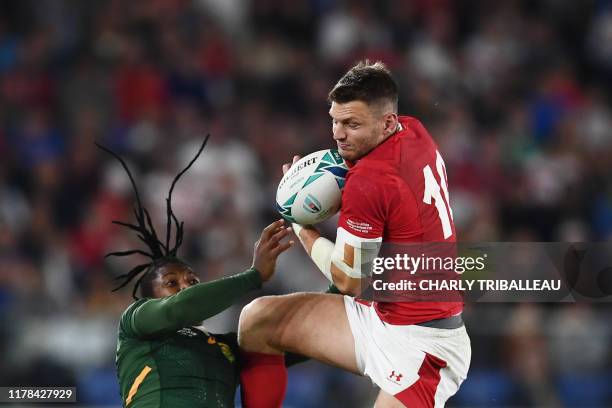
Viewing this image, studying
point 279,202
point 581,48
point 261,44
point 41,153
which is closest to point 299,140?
point 261,44

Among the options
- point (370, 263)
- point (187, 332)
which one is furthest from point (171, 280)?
point (370, 263)

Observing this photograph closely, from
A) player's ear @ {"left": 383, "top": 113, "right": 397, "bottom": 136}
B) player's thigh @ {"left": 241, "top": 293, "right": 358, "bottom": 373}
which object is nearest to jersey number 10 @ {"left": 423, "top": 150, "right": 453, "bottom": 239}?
player's ear @ {"left": 383, "top": 113, "right": 397, "bottom": 136}

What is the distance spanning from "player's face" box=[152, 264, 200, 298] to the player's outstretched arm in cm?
20

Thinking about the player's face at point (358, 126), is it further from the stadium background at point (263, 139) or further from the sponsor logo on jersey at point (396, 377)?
the stadium background at point (263, 139)

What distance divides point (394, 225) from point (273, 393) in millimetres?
974

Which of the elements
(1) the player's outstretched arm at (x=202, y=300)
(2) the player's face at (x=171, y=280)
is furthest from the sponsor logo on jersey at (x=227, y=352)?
(1) the player's outstretched arm at (x=202, y=300)

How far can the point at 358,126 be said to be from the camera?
420 centimetres

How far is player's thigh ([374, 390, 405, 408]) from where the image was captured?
13.6 ft

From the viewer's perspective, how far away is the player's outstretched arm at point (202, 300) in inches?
160

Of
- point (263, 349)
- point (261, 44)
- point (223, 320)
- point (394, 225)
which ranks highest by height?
point (261, 44)

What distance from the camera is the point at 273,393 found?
14.9 feet

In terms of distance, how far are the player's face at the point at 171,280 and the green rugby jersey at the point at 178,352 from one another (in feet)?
0.58

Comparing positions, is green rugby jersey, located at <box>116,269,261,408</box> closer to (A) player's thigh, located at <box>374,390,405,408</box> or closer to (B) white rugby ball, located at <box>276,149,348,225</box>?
(B) white rugby ball, located at <box>276,149,348,225</box>

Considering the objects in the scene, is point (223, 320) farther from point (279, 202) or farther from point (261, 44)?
point (261, 44)
